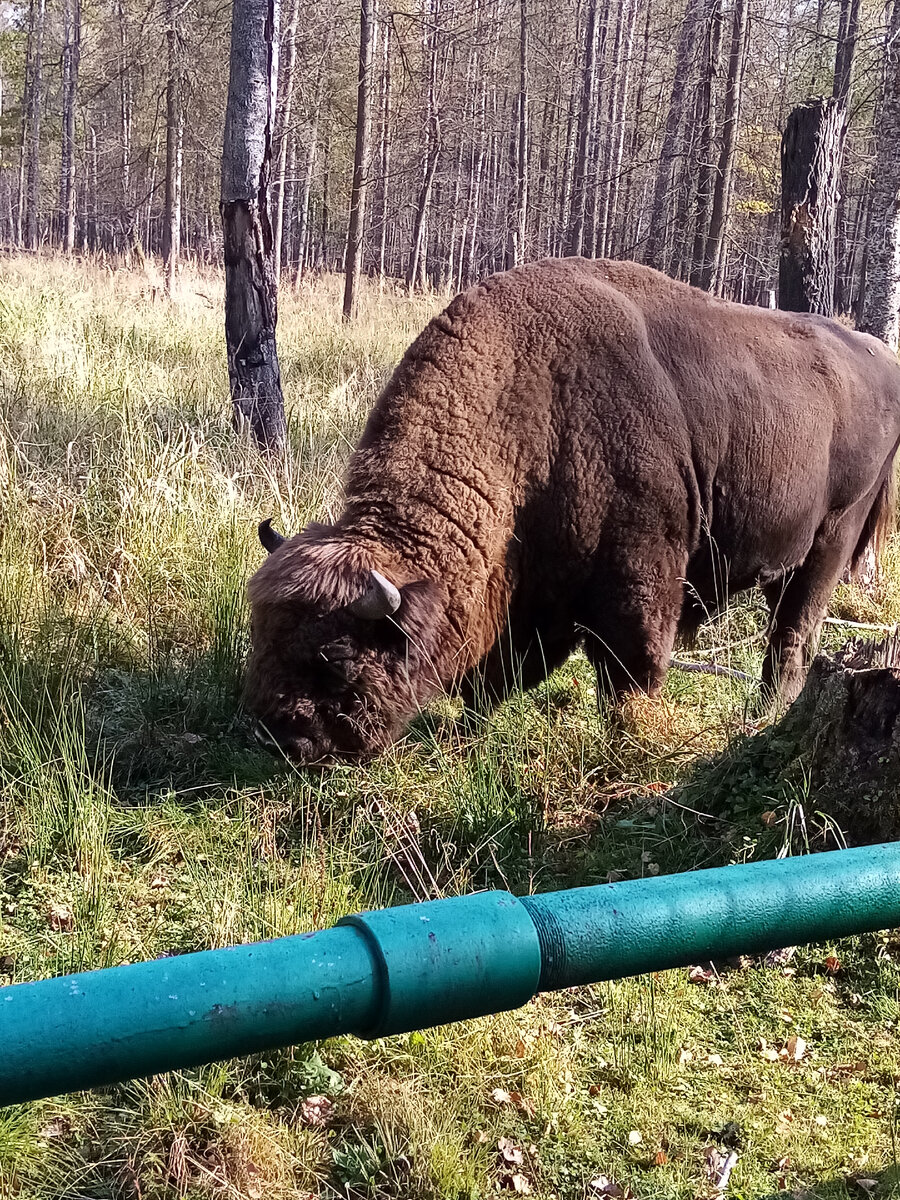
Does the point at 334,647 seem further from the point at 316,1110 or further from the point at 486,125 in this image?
the point at 486,125

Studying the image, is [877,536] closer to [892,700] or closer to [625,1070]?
[892,700]

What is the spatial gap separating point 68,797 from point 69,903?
0.47 metres

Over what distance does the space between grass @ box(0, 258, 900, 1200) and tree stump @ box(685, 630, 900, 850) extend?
0.26 ft

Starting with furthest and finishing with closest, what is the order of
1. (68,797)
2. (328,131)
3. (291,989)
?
(328,131) < (68,797) < (291,989)

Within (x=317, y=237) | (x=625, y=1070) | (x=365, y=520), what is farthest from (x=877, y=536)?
(x=317, y=237)

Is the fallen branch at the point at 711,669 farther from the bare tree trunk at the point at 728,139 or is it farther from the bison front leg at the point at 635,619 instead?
the bare tree trunk at the point at 728,139

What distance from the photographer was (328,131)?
33.2 meters

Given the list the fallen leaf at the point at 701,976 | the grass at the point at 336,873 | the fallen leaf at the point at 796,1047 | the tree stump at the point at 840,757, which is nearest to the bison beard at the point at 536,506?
the grass at the point at 336,873

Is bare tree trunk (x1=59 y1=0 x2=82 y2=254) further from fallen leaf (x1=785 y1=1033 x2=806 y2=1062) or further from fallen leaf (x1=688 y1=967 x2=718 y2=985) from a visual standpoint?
fallen leaf (x1=785 y1=1033 x2=806 y2=1062)

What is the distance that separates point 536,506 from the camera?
490 cm

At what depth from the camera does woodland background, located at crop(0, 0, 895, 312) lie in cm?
1964

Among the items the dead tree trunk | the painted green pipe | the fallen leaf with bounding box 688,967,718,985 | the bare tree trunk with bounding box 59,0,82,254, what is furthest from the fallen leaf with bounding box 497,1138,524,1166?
the bare tree trunk with bounding box 59,0,82,254

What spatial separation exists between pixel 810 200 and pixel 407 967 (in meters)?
9.22

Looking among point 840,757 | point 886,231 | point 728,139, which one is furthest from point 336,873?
point 728,139
